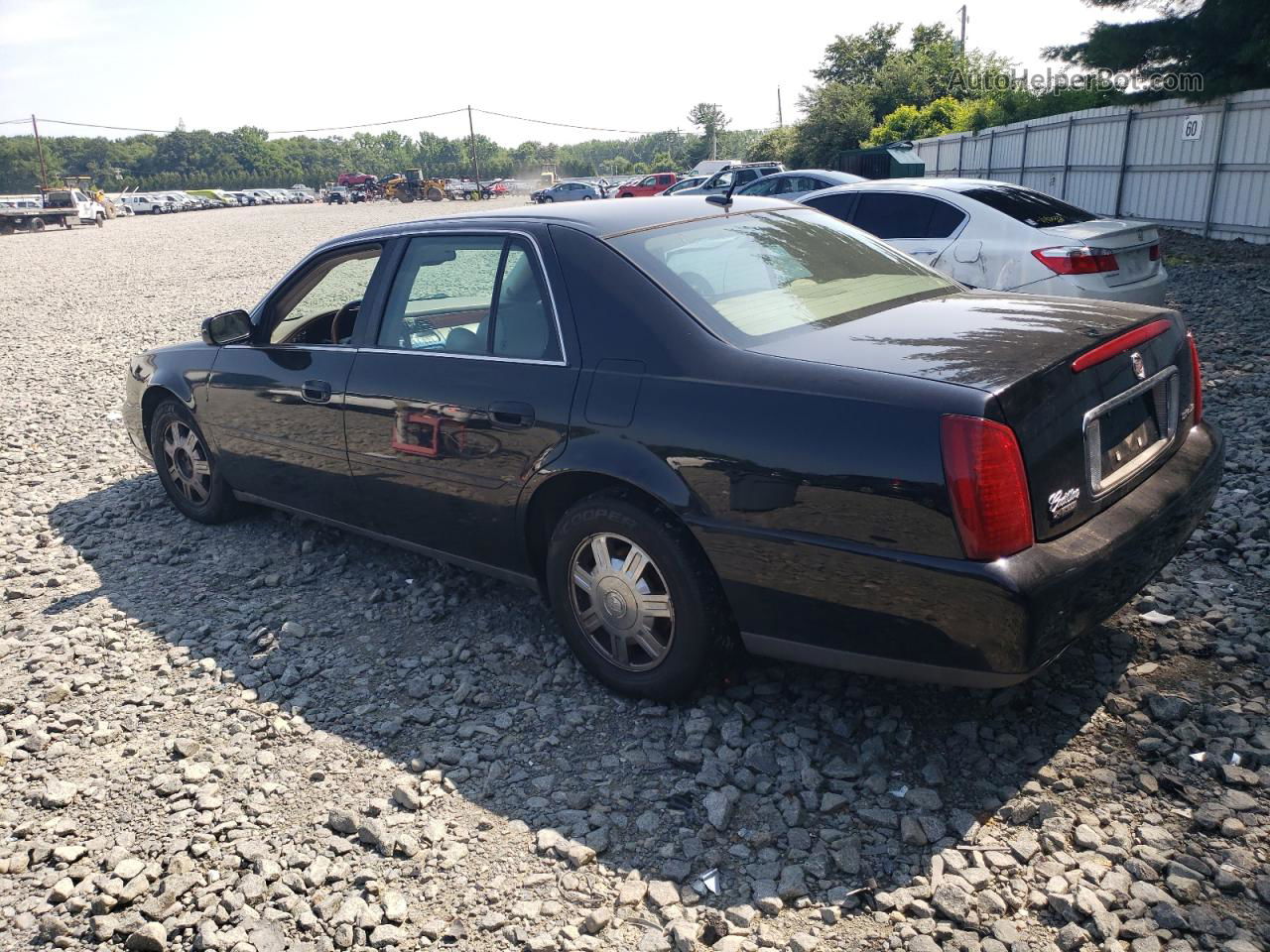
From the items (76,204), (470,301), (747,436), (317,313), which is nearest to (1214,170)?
(317,313)

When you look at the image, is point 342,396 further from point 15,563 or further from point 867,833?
point 867,833

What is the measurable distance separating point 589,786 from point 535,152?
7170 inches

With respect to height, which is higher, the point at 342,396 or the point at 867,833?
the point at 342,396

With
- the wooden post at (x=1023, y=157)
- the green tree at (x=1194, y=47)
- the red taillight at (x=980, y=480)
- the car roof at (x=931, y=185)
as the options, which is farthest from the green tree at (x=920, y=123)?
the red taillight at (x=980, y=480)

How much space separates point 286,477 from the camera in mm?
4902

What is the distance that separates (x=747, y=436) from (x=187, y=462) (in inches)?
158

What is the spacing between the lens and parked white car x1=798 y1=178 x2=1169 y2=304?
24.3 feet

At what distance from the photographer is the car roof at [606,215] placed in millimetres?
3824

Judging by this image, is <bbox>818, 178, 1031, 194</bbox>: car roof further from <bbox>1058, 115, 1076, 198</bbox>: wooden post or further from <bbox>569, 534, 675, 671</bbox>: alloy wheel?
<bbox>1058, 115, 1076, 198</bbox>: wooden post

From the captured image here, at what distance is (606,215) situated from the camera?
12.9ft

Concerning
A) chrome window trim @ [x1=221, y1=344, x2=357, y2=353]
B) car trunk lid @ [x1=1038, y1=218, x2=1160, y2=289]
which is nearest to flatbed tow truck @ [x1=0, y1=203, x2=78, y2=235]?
chrome window trim @ [x1=221, y1=344, x2=357, y2=353]

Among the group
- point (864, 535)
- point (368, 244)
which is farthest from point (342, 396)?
point (864, 535)

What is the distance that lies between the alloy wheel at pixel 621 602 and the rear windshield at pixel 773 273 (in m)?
0.82

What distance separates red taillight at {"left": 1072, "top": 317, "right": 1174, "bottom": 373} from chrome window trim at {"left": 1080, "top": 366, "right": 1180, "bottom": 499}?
0.12m
